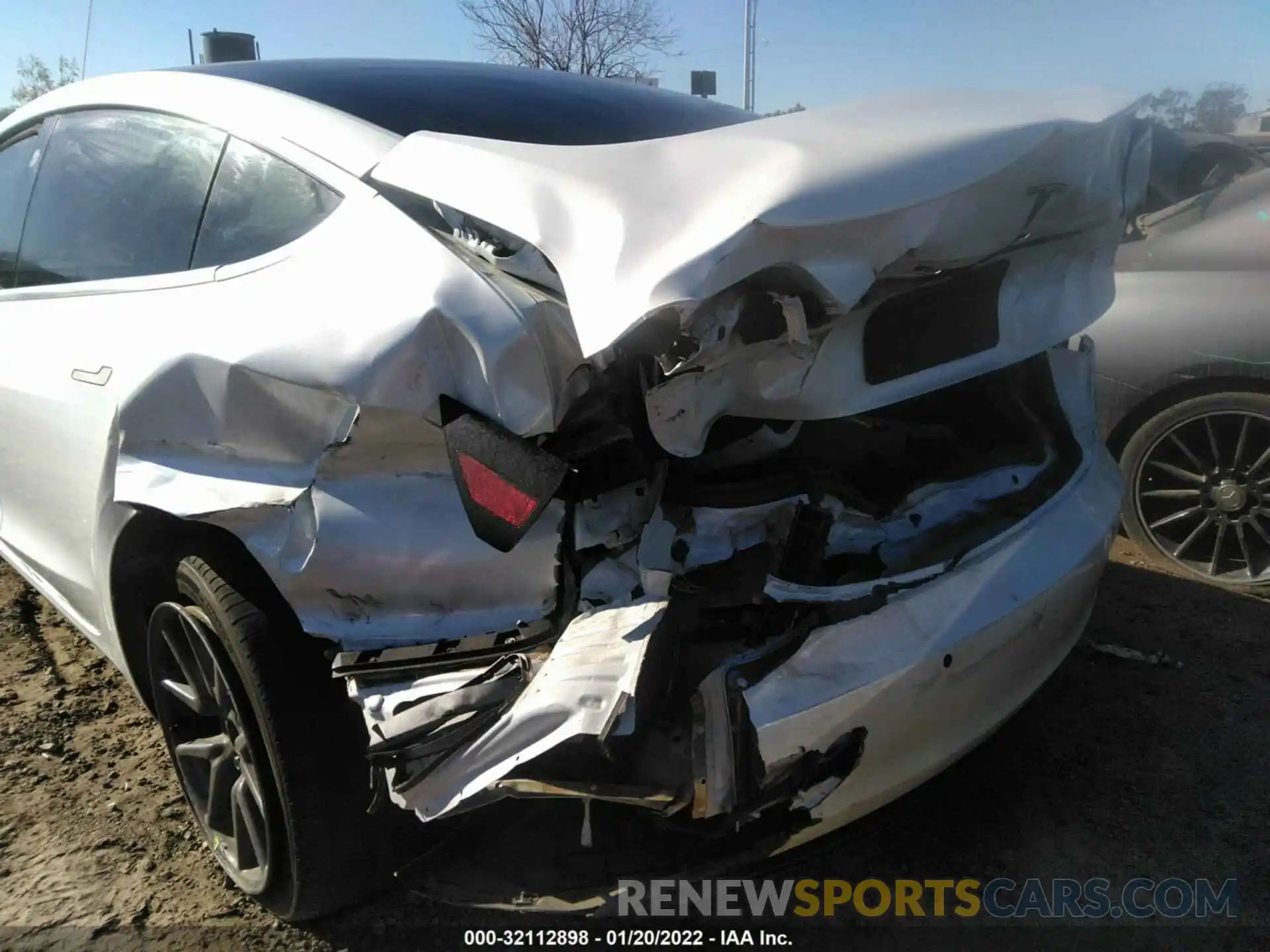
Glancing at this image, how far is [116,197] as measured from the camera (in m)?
2.79

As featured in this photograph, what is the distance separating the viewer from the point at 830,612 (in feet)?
5.60

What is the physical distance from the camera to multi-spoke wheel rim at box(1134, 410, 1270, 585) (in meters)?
3.61

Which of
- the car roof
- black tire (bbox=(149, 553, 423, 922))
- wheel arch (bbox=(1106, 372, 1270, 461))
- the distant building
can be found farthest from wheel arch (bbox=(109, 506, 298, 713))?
the distant building

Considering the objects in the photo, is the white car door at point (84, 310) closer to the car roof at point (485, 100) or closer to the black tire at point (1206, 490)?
the car roof at point (485, 100)

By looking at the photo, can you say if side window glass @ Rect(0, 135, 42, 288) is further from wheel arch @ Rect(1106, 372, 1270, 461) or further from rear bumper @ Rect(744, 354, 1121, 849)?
wheel arch @ Rect(1106, 372, 1270, 461)

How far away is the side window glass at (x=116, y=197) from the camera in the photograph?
8.19 ft

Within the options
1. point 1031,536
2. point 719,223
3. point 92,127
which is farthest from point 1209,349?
point 92,127

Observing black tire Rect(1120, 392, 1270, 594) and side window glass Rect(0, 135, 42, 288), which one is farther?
black tire Rect(1120, 392, 1270, 594)

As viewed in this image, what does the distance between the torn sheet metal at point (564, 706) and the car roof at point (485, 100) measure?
52.4 inches

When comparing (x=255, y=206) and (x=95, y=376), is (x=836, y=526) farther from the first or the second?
(x=95, y=376)

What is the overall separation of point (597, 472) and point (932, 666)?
0.72 meters

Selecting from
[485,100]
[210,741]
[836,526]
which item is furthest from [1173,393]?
[210,741]

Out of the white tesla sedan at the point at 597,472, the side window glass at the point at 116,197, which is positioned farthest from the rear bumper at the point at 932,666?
the side window glass at the point at 116,197

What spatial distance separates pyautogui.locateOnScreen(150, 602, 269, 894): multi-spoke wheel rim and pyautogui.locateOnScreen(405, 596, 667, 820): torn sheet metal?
659mm
